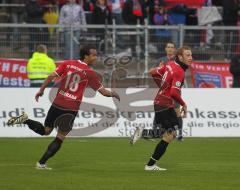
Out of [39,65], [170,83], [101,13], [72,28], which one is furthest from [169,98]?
[101,13]

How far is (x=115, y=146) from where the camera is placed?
18938 mm

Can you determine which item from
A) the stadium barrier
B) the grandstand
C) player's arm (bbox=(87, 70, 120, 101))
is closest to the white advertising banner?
the grandstand

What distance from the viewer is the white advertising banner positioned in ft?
69.7

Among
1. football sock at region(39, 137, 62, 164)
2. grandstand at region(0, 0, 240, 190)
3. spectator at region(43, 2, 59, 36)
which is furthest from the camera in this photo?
spectator at region(43, 2, 59, 36)

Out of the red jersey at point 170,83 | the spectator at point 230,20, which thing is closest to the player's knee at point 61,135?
the red jersey at point 170,83

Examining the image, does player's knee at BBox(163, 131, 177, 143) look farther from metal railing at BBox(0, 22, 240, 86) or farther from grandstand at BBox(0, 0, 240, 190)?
metal railing at BBox(0, 22, 240, 86)

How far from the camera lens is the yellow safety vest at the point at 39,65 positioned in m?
23.7

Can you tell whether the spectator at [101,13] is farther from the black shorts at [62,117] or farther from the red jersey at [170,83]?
the black shorts at [62,117]

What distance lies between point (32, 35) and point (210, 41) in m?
5.23

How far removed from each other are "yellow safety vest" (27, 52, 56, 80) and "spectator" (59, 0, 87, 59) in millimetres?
965

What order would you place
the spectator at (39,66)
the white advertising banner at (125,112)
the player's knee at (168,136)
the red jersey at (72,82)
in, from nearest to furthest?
the player's knee at (168,136), the red jersey at (72,82), the white advertising banner at (125,112), the spectator at (39,66)

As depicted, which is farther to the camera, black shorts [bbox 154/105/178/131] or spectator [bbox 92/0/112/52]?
spectator [bbox 92/0/112/52]

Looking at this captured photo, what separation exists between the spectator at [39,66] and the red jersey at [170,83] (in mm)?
8834

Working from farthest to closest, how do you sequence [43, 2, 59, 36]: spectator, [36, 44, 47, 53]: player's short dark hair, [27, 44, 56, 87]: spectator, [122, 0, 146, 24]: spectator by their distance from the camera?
[43, 2, 59, 36]: spectator
[122, 0, 146, 24]: spectator
[27, 44, 56, 87]: spectator
[36, 44, 47, 53]: player's short dark hair
